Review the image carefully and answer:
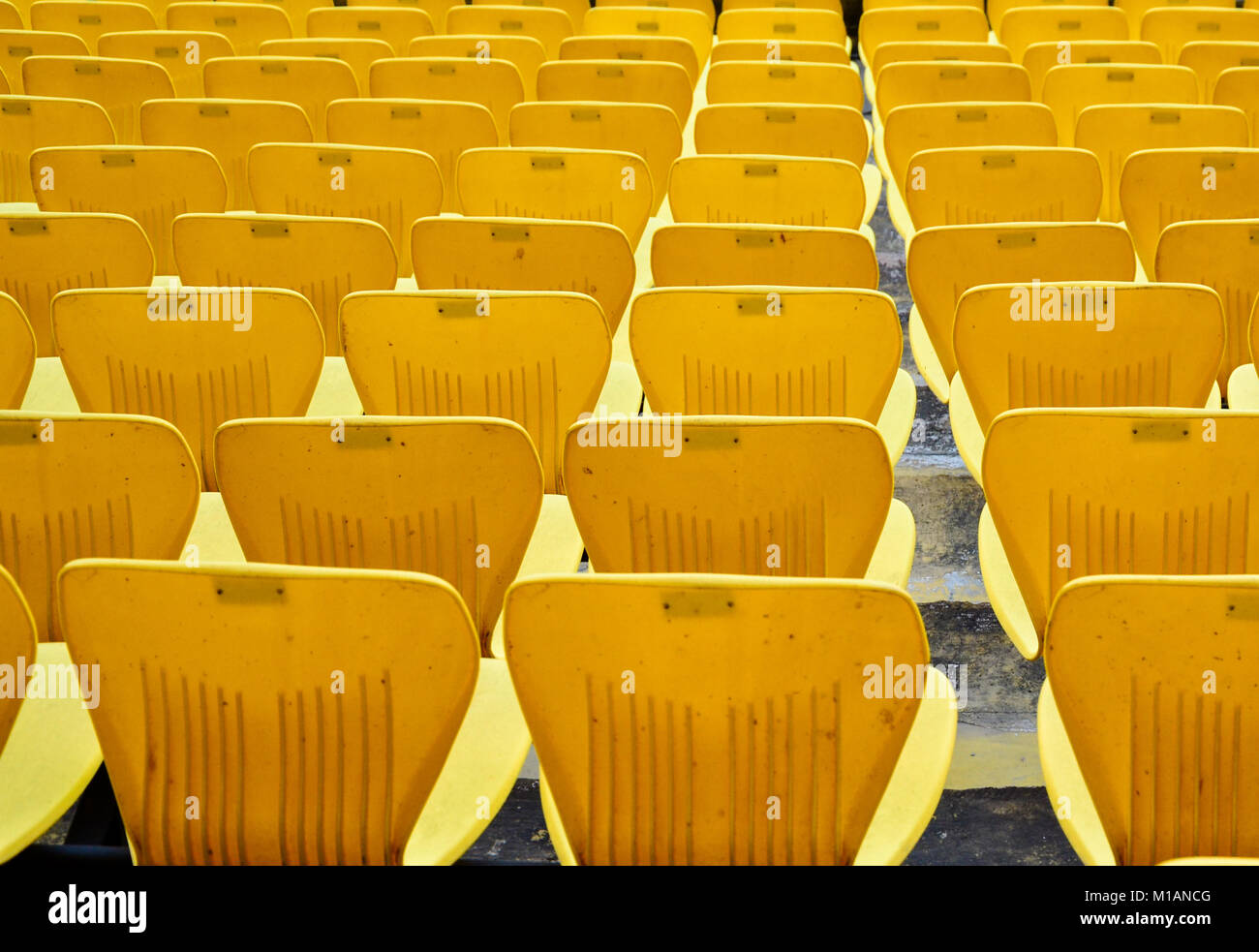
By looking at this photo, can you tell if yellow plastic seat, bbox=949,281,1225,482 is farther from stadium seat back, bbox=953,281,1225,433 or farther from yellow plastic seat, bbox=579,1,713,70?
yellow plastic seat, bbox=579,1,713,70

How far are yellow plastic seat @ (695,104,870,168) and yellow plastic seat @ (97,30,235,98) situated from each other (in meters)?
2.45

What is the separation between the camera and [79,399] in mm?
2697

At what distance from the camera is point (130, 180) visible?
12.1 feet

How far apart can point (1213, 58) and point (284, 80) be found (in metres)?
3.95

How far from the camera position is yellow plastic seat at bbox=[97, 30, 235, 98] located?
208 inches

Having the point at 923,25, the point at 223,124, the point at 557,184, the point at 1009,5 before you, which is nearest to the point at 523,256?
the point at 557,184

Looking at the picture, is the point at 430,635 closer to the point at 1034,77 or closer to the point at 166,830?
the point at 166,830

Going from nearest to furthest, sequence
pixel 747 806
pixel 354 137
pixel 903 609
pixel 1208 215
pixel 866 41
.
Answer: pixel 903 609
pixel 747 806
pixel 1208 215
pixel 354 137
pixel 866 41

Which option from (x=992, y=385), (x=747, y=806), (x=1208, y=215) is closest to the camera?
(x=747, y=806)

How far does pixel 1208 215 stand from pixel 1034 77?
1935 millimetres

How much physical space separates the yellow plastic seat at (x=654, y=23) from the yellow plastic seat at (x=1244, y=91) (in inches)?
98.1

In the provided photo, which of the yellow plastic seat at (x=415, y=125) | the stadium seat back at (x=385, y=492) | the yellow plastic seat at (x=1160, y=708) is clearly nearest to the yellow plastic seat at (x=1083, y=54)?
the yellow plastic seat at (x=415, y=125)
